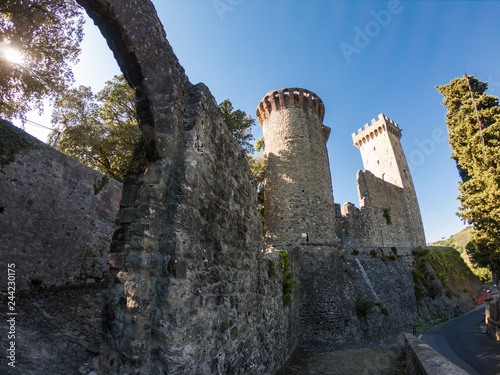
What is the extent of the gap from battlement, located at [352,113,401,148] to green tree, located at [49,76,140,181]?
28440 mm

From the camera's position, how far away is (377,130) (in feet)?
103

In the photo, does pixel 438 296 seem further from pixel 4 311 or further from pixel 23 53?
pixel 23 53

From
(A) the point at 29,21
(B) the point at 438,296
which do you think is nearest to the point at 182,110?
(A) the point at 29,21

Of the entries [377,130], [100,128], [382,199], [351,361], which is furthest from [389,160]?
[100,128]

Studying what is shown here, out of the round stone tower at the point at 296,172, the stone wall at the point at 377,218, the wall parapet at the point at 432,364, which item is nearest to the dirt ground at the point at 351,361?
the wall parapet at the point at 432,364

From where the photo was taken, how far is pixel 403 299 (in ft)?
42.2

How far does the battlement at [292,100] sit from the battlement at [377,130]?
19907 millimetres

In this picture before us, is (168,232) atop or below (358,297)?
atop

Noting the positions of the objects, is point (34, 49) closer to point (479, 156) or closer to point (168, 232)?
point (168, 232)

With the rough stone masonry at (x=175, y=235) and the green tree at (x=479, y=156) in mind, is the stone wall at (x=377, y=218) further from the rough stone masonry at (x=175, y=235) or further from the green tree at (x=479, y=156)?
the rough stone masonry at (x=175, y=235)

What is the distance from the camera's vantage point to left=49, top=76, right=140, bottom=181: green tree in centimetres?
1236

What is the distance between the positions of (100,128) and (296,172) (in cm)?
1058

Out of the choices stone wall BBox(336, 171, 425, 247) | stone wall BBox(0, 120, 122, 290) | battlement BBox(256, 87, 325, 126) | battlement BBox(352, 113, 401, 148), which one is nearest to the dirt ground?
stone wall BBox(0, 120, 122, 290)

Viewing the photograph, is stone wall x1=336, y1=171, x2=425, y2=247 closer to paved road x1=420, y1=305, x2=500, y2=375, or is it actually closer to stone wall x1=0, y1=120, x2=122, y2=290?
paved road x1=420, y1=305, x2=500, y2=375
